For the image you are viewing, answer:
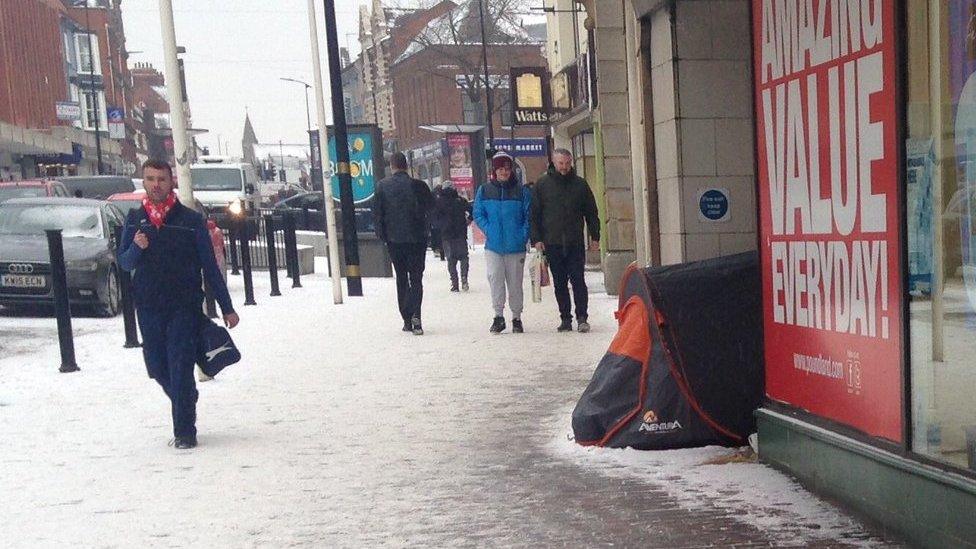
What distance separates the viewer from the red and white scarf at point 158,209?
23.2 ft

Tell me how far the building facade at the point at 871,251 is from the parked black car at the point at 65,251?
10.5 m

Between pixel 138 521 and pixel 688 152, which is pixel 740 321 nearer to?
pixel 688 152

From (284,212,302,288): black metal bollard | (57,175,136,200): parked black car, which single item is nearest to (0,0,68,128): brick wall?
(57,175,136,200): parked black car

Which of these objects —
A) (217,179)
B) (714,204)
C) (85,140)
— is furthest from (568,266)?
(85,140)

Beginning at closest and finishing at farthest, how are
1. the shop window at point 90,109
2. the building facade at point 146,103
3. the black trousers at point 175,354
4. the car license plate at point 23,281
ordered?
1. the black trousers at point 175,354
2. the car license plate at point 23,281
3. the shop window at point 90,109
4. the building facade at point 146,103

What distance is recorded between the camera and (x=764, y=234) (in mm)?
5723

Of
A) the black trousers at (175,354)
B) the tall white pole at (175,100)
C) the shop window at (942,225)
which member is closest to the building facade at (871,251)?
the shop window at (942,225)

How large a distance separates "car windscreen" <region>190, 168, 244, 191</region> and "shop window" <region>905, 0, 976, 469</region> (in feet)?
109

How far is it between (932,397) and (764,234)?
1538 mm

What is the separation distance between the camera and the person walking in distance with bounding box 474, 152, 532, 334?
465 inches

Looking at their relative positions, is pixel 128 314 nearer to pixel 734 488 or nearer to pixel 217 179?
pixel 734 488

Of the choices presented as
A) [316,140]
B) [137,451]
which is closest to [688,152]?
[137,451]

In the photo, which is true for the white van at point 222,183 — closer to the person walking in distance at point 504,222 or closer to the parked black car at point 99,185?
the parked black car at point 99,185

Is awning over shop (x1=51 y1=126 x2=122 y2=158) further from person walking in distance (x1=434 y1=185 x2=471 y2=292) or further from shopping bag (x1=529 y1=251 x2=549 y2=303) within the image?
shopping bag (x1=529 y1=251 x2=549 y2=303)
